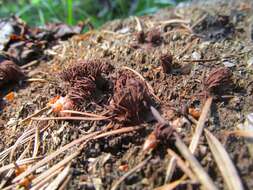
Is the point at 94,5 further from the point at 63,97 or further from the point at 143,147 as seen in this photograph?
the point at 143,147

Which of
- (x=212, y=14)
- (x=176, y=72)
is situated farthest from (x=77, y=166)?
(x=212, y=14)

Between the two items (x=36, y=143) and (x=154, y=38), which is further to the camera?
(x=154, y=38)

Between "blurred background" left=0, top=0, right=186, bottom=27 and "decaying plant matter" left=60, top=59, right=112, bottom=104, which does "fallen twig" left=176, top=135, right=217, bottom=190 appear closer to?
"decaying plant matter" left=60, top=59, right=112, bottom=104

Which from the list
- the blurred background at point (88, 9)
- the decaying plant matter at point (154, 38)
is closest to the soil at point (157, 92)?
the decaying plant matter at point (154, 38)

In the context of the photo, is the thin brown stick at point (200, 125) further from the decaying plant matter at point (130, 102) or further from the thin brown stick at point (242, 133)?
the decaying plant matter at point (130, 102)

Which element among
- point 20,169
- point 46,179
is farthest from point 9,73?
point 46,179

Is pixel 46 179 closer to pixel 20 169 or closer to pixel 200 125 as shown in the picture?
pixel 20 169
